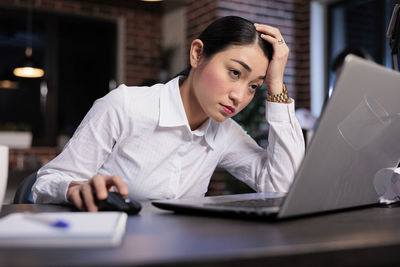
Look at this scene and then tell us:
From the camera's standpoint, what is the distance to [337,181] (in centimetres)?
70

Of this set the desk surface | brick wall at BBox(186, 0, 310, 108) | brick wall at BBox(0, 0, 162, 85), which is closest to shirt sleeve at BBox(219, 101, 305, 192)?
the desk surface

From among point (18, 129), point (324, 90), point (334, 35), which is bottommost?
point (18, 129)

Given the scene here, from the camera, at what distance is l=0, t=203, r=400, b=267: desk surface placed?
0.39 meters

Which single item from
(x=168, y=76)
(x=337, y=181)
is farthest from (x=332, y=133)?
(x=168, y=76)

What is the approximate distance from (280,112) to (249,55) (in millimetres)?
218

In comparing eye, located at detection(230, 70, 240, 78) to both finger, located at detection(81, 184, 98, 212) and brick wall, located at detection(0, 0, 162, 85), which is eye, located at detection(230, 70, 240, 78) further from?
brick wall, located at detection(0, 0, 162, 85)

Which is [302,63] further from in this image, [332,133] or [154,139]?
[332,133]

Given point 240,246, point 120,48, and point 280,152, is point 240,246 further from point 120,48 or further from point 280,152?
point 120,48

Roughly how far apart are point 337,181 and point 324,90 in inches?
159

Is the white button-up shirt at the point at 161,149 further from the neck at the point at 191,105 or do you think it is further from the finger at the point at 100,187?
the finger at the point at 100,187

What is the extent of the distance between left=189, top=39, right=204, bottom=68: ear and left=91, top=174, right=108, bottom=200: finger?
2.13ft

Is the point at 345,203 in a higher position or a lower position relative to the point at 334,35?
lower

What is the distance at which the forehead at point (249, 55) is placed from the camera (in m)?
1.19

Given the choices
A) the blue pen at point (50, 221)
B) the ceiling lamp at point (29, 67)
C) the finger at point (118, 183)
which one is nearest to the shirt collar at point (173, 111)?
the finger at point (118, 183)
